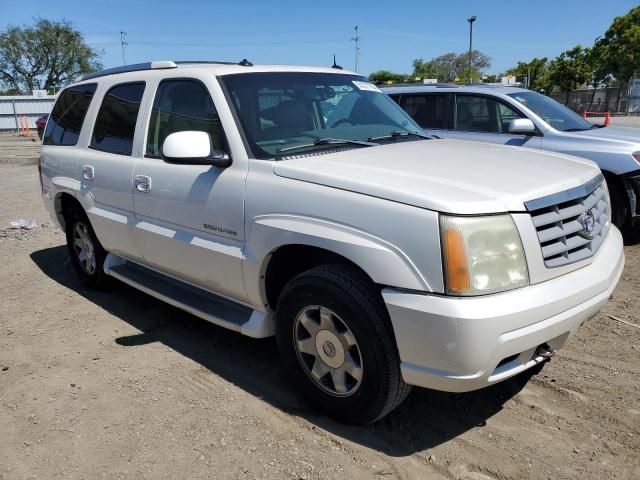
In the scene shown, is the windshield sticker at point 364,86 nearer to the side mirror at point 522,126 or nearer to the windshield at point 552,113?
the side mirror at point 522,126

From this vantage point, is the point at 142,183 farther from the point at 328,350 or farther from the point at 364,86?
the point at 328,350

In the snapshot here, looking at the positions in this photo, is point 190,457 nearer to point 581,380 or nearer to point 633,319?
point 581,380

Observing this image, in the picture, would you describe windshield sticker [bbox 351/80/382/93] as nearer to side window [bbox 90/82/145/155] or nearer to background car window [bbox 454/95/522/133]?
side window [bbox 90/82/145/155]

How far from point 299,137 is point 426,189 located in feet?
3.89

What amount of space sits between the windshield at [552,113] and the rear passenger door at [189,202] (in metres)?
4.90

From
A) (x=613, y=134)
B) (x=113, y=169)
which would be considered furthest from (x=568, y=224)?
(x=613, y=134)

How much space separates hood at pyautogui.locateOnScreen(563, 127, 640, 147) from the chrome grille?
385cm

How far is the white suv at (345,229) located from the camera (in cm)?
249

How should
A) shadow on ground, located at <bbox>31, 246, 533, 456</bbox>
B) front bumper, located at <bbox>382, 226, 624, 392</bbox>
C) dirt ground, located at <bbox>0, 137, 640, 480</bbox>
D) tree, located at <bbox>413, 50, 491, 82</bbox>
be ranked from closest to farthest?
front bumper, located at <bbox>382, 226, 624, 392</bbox> → dirt ground, located at <bbox>0, 137, 640, 480</bbox> → shadow on ground, located at <bbox>31, 246, 533, 456</bbox> → tree, located at <bbox>413, 50, 491, 82</bbox>

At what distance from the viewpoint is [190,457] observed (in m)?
2.87

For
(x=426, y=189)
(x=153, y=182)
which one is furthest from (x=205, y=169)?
(x=426, y=189)

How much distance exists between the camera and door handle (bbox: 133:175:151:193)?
12.9 ft

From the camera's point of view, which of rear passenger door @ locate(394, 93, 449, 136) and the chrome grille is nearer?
the chrome grille

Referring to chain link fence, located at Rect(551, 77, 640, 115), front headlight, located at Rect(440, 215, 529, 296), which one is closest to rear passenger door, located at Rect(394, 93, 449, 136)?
front headlight, located at Rect(440, 215, 529, 296)
